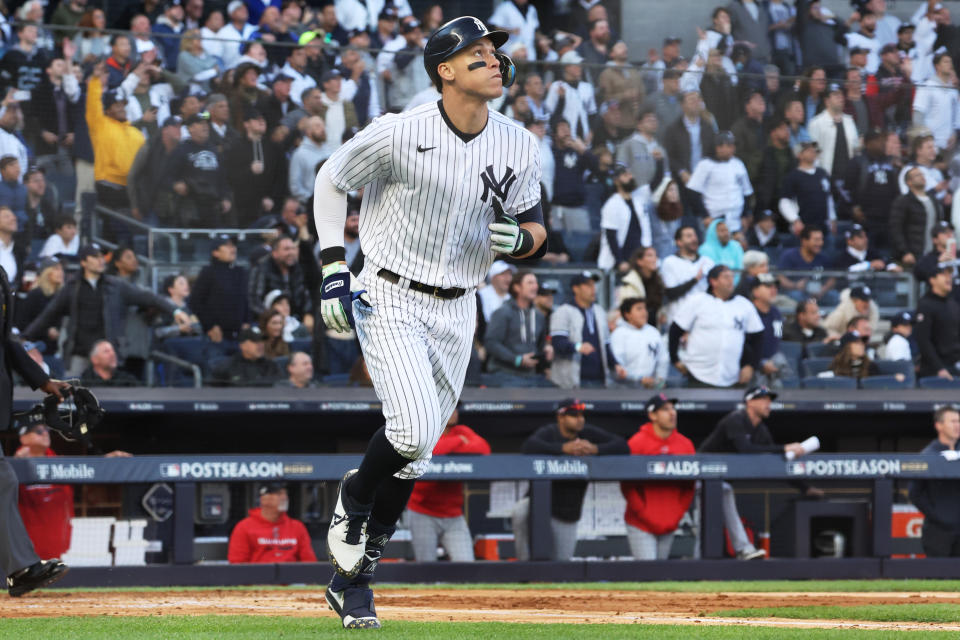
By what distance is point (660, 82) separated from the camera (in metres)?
10.5

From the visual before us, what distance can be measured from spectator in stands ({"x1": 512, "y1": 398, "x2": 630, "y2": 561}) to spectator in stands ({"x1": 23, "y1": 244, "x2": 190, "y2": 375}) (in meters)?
2.78

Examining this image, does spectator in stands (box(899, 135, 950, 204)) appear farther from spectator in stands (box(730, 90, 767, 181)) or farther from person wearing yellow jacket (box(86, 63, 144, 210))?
person wearing yellow jacket (box(86, 63, 144, 210))

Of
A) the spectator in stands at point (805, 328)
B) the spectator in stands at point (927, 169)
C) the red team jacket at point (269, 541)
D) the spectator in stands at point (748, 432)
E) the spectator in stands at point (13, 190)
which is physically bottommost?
the red team jacket at point (269, 541)

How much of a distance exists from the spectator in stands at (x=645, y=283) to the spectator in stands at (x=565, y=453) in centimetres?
156

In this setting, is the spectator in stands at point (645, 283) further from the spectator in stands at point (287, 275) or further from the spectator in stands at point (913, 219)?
the spectator in stands at point (287, 275)

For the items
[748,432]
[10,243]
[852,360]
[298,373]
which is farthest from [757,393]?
[10,243]

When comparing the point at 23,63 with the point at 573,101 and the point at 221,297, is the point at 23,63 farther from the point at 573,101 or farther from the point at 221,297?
the point at 573,101

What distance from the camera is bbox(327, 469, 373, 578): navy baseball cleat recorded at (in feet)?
14.8

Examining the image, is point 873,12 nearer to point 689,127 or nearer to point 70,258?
point 689,127

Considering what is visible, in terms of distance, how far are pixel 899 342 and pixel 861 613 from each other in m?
5.57

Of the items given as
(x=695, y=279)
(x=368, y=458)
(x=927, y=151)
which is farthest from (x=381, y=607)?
(x=927, y=151)

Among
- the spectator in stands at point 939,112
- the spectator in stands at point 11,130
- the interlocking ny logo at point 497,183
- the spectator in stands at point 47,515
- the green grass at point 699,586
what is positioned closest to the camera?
the interlocking ny logo at point 497,183

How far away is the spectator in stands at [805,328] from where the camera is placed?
10398mm

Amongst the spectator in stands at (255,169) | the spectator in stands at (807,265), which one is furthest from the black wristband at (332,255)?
the spectator in stands at (807,265)
